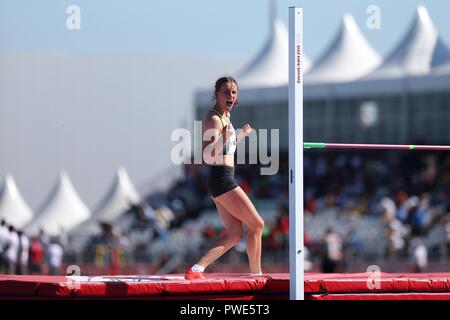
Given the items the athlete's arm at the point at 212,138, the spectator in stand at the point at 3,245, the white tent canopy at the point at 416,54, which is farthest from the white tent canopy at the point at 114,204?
the athlete's arm at the point at 212,138

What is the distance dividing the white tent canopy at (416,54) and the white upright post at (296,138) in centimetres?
1775

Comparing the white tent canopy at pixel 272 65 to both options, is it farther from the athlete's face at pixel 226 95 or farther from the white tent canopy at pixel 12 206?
the athlete's face at pixel 226 95

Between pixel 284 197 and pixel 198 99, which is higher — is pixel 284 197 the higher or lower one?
the lower one

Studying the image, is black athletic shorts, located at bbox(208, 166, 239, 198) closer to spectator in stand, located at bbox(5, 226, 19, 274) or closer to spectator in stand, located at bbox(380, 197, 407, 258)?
spectator in stand, located at bbox(380, 197, 407, 258)

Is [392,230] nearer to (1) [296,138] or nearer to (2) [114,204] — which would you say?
(2) [114,204]

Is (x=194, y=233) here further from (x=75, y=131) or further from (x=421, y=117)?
(x=75, y=131)

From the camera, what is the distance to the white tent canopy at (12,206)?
1123 inches

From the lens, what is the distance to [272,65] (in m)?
29.6

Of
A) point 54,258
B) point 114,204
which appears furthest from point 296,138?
point 114,204

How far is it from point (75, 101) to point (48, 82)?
0.95 meters

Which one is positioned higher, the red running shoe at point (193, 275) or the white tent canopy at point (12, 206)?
the red running shoe at point (193, 275)

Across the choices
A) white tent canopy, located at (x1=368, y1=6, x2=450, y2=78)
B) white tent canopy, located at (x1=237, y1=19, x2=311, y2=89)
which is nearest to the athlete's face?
white tent canopy, located at (x1=368, y1=6, x2=450, y2=78)
